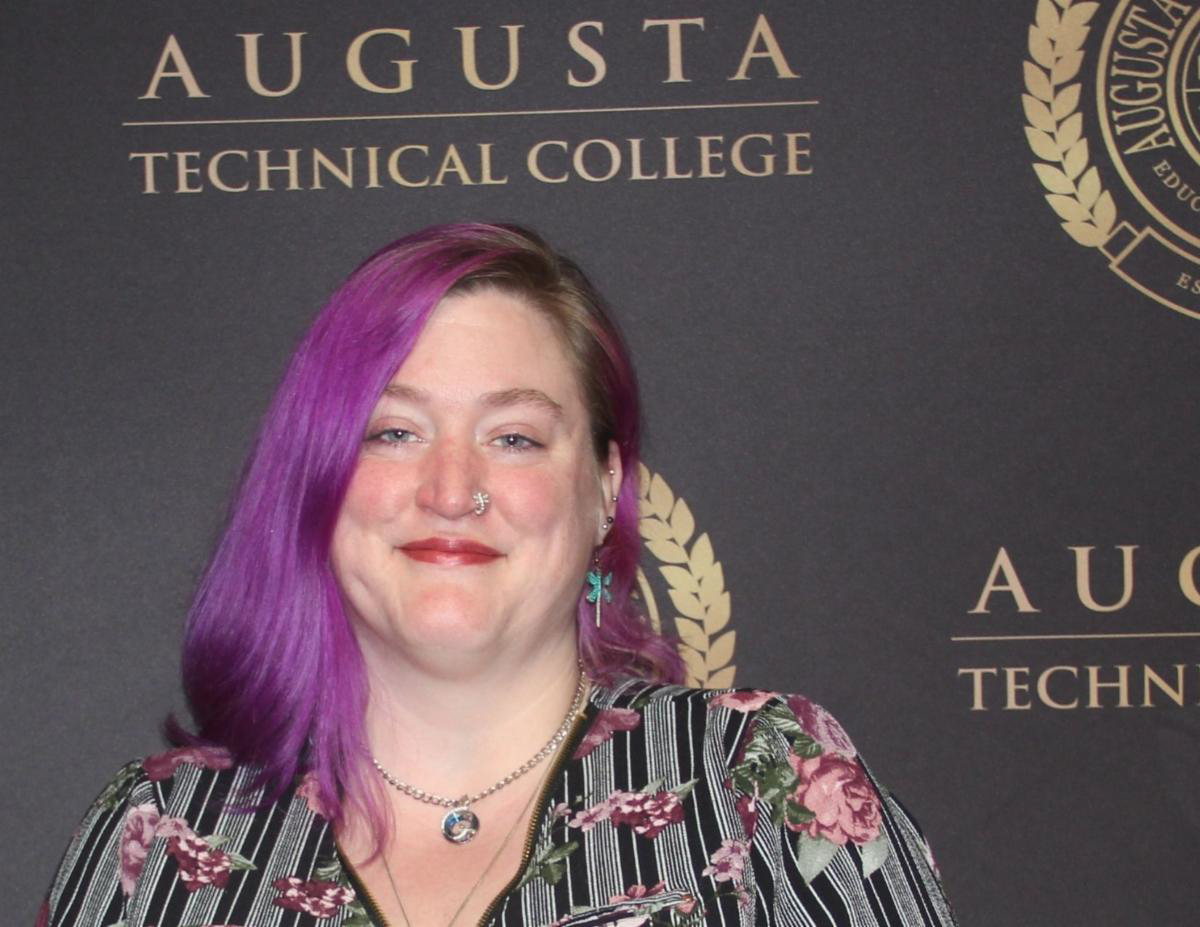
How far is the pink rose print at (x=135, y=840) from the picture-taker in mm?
1476

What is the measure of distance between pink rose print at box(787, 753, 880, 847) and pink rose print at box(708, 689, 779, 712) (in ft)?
0.22

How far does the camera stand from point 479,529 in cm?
138

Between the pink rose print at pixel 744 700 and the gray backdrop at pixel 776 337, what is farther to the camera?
the gray backdrop at pixel 776 337

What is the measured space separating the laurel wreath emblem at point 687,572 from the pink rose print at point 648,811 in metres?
0.47

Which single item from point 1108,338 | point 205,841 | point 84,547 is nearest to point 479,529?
point 205,841

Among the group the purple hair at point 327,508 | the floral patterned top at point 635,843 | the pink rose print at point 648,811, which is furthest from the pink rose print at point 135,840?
the pink rose print at point 648,811

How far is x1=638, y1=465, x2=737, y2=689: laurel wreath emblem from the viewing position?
6.11 ft

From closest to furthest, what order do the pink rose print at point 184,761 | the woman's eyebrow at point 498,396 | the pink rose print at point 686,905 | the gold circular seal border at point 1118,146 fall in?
the pink rose print at point 686,905 → the woman's eyebrow at point 498,396 → the pink rose print at point 184,761 → the gold circular seal border at point 1118,146

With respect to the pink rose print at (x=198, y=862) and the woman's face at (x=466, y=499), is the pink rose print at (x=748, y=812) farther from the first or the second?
the pink rose print at (x=198, y=862)

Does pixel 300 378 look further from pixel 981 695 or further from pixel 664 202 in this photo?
pixel 981 695

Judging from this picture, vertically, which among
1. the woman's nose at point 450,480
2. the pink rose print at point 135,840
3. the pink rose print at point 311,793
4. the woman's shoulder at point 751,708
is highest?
the woman's nose at point 450,480

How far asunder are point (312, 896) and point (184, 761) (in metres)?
0.25

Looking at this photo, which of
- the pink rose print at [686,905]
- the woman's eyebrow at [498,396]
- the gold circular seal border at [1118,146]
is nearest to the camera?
the pink rose print at [686,905]

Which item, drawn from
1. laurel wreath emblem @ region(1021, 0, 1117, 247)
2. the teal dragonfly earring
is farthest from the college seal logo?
the teal dragonfly earring
